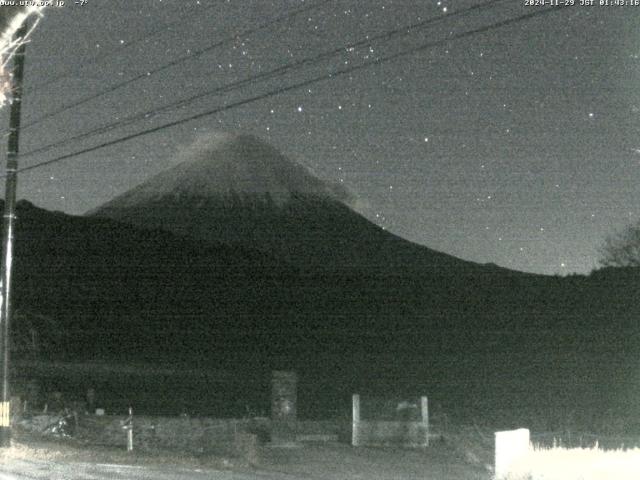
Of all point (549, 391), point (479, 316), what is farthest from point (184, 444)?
point (479, 316)

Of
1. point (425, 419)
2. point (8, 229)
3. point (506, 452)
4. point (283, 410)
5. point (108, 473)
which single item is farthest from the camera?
point (425, 419)

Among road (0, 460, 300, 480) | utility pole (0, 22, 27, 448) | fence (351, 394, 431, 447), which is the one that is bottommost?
road (0, 460, 300, 480)

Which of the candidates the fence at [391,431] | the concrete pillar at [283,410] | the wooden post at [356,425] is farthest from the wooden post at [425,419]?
the concrete pillar at [283,410]

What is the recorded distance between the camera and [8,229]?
1825 cm

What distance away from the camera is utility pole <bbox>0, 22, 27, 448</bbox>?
1756 centimetres

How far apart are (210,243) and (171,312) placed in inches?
953

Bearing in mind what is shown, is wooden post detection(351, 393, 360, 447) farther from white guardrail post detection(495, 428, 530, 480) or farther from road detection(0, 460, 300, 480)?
white guardrail post detection(495, 428, 530, 480)

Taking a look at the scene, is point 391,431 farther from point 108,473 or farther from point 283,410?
point 108,473

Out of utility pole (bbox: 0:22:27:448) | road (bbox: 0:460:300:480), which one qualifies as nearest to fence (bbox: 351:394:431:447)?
road (bbox: 0:460:300:480)

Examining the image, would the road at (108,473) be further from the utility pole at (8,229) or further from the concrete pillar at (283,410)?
the concrete pillar at (283,410)

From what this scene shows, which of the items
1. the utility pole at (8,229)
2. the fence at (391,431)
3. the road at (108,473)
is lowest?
the road at (108,473)

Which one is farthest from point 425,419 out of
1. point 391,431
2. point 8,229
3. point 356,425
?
point 8,229

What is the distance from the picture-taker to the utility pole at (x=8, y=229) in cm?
1756

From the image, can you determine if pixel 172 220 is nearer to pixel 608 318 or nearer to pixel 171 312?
pixel 171 312
